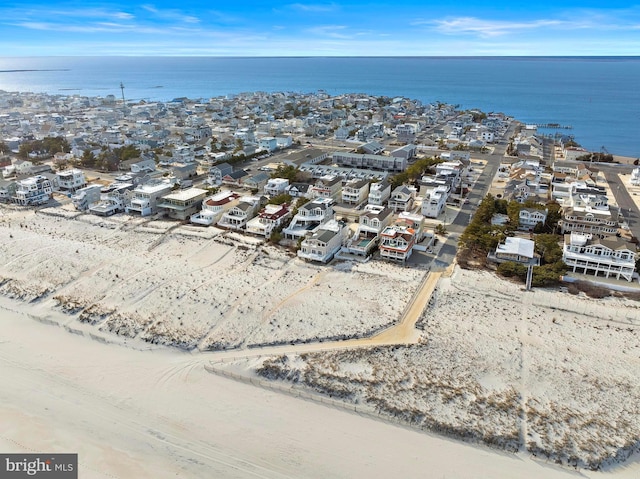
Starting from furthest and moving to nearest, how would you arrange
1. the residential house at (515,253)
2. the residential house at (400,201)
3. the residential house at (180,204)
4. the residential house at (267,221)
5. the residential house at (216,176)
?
1. the residential house at (216,176)
2. the residential house at (400,201)
3. the residential house at (180,204)
4. the residential house at (267,221)
5. the residential house at (515,253)

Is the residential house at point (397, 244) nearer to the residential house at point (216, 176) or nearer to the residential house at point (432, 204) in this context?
the residential house at point (432, 204)

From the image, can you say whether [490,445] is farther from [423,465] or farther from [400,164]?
[400,164]

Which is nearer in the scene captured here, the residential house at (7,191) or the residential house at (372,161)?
the residential house at (7,191)

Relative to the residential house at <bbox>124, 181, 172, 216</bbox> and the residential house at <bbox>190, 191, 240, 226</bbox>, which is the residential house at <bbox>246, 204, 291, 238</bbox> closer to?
the residential house at <bbox>190, 191, 240, 226</bbox>

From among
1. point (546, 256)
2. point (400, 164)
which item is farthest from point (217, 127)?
point (546, 256)

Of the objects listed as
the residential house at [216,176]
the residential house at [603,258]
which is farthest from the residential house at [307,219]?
the residential house at [603,258]

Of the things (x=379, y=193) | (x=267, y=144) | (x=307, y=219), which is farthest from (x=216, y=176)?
(x=267, y=144)

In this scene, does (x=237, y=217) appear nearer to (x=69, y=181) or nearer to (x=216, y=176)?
(x=216, y=176)
